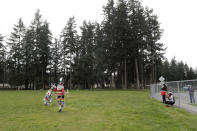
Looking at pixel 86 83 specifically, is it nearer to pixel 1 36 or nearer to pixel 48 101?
pixel 1 36

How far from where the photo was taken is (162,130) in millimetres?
7234

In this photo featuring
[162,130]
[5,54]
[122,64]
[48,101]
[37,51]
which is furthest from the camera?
[5,54]

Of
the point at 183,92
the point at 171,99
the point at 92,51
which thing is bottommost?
the point at 171,99

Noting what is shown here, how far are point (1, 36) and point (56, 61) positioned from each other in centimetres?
2166

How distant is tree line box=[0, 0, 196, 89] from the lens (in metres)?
50.0

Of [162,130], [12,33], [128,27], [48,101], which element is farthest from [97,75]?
[162,130]

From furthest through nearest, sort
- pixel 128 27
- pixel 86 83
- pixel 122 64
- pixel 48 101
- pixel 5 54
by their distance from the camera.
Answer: pixel 86 83 → pixel 5 54 → pixel 122 64 → pixel 128 27 → pixel 48 101

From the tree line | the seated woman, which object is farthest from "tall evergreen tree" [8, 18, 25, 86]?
the seated woman

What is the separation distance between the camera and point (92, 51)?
220ft

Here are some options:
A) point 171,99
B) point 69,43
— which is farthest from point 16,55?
point 171,99

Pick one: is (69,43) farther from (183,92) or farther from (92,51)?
(183,92)

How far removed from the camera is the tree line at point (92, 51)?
5003 centimetres

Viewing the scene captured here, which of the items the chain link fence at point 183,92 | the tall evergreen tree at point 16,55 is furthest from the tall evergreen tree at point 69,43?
the chain link fence at point 183,92

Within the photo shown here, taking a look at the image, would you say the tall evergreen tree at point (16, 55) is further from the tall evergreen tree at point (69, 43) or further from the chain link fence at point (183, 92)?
the chain link fence at point (183, 92)
